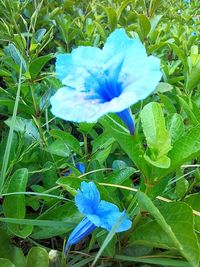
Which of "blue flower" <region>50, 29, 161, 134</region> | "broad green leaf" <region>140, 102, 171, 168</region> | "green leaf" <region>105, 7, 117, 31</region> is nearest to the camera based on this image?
"blue flower" <region>50, 29, 161, 134</region>

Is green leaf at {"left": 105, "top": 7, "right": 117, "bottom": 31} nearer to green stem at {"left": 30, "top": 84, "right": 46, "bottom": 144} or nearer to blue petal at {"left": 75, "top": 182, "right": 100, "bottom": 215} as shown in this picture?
green stem at {"left": 30, "top": 84, "right": 46, "bottom": 144}

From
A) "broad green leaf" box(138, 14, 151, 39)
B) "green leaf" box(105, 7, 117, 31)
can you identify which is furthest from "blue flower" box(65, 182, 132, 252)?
"green leaf" box(105, 7, 117, 31)

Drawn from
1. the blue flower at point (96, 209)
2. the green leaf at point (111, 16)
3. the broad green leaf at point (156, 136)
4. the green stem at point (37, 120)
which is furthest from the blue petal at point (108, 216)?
the green leaf at point (111, 16)

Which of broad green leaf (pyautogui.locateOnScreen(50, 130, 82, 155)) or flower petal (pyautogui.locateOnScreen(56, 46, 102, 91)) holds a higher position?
flower petal (pyautogui.locateOnScreen(56, 46, 102, 91))

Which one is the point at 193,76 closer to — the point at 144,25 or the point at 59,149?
the point at 59,149

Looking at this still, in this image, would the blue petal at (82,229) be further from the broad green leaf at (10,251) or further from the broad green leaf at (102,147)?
the broad green leaf at (102,147)

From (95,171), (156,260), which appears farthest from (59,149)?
(156,260)
